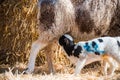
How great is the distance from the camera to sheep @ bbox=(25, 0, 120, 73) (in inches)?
379

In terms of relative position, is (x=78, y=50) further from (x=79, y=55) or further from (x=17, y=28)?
(x=17, y=28)

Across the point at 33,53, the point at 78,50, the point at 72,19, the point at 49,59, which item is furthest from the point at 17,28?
the point at 78,50

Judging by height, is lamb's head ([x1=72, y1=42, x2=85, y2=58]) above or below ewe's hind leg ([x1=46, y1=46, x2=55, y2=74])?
above

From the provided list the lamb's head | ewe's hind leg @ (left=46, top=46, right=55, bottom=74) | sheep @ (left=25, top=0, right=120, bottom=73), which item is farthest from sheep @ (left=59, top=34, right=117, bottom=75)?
ewe's hind leg @ (left=46, top=46, right=55, bottom=74)

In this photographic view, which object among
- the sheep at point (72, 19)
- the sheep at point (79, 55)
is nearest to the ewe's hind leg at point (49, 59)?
the sheep at point (72, 19)

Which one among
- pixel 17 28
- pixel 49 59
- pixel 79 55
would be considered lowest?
pixel 49 59

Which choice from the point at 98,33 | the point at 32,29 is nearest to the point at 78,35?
the point at 98,33

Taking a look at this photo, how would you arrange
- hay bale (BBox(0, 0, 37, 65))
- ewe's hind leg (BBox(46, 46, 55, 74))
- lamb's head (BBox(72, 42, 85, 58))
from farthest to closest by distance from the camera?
hay bale (BBox(0, 0, 37, 65)), ewe's hind leg (BBox(46, 46, 55, 74)), lamb's head (BBox(72, 42, 85, 58))

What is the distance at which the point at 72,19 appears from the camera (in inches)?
388

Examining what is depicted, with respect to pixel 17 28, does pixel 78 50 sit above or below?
below

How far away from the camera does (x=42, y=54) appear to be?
11281 mm

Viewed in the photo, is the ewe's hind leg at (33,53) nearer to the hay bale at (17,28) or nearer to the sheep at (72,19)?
the sheep at (72,19)

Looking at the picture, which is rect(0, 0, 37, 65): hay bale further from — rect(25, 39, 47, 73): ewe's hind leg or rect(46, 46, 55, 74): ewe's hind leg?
rect(25, 39, 47, 73): ewe's hind leg

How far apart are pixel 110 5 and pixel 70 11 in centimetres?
91
